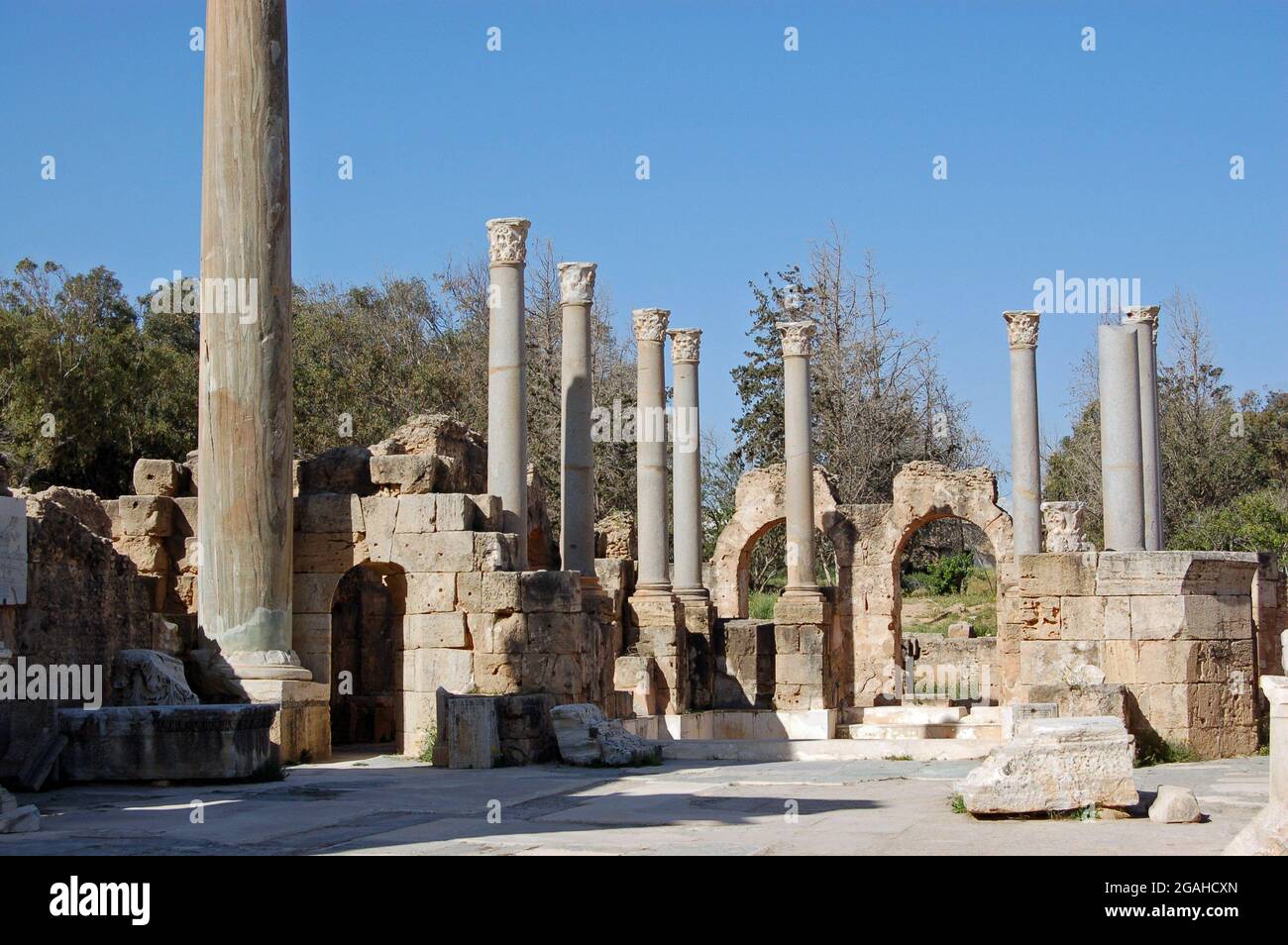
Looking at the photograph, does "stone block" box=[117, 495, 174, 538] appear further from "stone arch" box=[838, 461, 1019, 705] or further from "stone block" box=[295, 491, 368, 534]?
"stone arch" box=[838, 461, 1019, 705]

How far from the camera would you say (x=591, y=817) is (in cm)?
996

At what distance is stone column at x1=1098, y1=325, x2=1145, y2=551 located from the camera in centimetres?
1961

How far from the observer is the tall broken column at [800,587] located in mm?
26547

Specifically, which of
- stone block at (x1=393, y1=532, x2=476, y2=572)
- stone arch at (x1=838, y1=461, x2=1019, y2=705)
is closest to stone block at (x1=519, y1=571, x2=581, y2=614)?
stone block at (x1=393, y1=532, x2=476, y2=572)

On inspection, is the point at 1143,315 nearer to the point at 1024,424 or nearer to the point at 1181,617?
the point at 1024,424

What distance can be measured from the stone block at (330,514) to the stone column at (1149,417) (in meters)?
13.2

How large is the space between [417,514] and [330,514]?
3.54 ft

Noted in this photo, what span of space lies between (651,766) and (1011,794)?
5606 mm

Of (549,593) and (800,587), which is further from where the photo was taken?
(800,587)

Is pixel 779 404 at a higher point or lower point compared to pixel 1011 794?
higher

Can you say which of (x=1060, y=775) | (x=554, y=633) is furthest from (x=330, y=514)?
(x=1060, y=775)

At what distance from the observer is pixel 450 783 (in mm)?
12539
